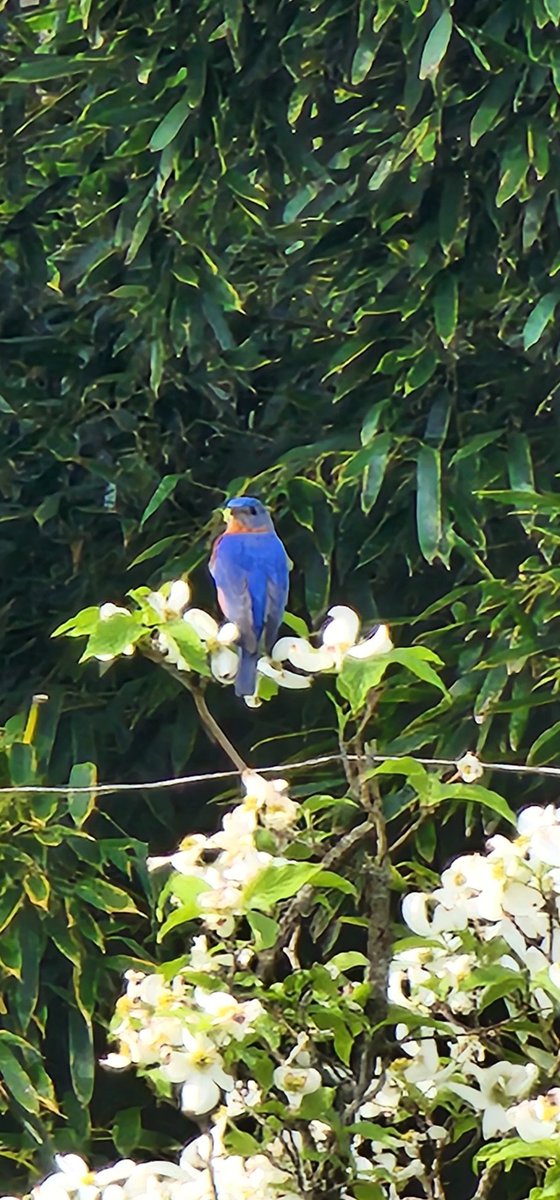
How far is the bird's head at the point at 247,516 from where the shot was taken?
1.98 m

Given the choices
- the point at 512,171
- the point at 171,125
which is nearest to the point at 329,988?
the point at 512,171

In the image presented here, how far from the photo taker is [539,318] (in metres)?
1.99

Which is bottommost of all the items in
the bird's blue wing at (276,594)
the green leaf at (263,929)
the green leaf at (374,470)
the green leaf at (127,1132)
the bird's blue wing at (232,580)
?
the green leaf at (127,1132)

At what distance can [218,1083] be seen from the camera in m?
1.26

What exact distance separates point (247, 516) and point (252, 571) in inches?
4.6

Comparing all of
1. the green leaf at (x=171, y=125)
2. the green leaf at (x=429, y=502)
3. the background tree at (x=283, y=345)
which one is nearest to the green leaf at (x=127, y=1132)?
the background tree at (x=283, y=345)

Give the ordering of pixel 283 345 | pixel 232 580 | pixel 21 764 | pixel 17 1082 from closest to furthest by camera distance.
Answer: pixel 232 580
pixel 17 1082
pixel 21 764
pixel 283 345

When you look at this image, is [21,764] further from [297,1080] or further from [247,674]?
[297,1080]

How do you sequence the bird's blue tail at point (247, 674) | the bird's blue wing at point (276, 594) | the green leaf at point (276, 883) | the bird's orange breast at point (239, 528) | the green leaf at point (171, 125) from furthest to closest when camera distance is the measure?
the green leaf at point (171, 125) → the bird's orange breast at point (239, 528) → the bird's blue wing at point (276, 594) → the bird's blue tail at point (247, 674) → the green leaf at point (276, 883)

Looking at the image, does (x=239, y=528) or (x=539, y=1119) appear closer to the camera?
(x=539, y=1119)

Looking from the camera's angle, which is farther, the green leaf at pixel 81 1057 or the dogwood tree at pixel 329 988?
the green leaf at pixel 81 1057

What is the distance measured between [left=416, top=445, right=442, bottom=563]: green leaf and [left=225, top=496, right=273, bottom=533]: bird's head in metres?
0.19

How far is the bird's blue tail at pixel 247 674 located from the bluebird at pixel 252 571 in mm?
285

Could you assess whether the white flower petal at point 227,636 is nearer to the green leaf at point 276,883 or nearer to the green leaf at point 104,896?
the green leaf at point 276,883
